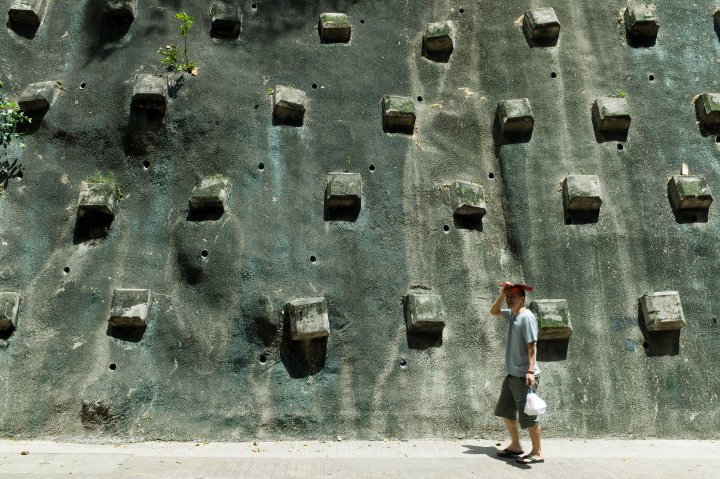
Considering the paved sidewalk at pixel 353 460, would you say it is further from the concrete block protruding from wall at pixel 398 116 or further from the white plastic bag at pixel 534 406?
the concrete block protruding from wall at pixel 398 116

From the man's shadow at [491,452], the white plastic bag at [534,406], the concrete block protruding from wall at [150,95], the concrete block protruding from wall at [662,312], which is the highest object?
the concrete block protruding from wall at [150,95]

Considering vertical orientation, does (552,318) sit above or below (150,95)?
below

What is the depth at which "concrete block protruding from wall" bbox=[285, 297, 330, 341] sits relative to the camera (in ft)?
26.3

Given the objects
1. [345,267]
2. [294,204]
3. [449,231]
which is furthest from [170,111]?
[449,231]

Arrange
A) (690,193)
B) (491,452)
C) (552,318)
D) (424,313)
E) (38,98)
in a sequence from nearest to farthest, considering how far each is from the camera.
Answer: (491,452)
(424,313)
(552,318)
(690,193)
(38,98)

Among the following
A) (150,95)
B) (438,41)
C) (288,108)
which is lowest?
(288,108)

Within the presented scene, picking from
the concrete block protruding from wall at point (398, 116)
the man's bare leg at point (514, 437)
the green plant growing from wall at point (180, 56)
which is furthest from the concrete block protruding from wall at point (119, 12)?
the man's bare leg at point (514, 437)

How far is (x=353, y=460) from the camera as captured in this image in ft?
22.2

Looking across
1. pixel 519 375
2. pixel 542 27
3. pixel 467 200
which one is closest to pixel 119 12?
pixel 467 200

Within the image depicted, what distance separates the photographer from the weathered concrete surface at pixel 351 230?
7.88m

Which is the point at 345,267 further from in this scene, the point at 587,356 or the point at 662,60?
the point at 662,60

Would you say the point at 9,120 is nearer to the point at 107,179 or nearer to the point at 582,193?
the point at 107,179

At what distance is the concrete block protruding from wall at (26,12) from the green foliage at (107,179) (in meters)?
2.93

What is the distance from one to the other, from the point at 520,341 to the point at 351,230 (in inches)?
111
